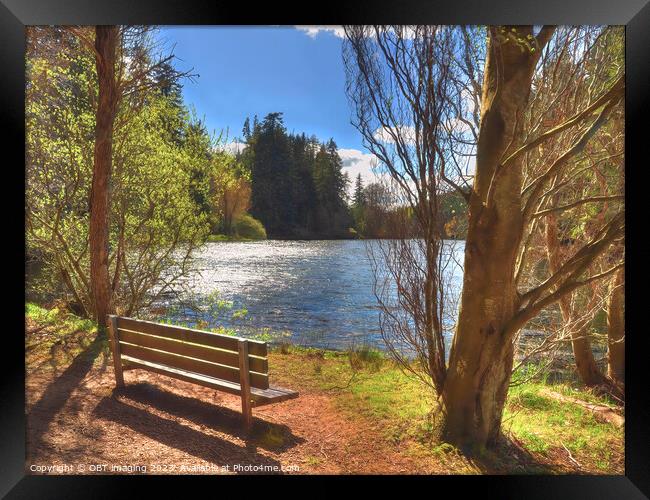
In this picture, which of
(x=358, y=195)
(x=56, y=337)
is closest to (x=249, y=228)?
(x=358, y=195)

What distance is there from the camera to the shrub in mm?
4637

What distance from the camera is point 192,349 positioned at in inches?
104

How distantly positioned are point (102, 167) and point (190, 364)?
236 centimetres

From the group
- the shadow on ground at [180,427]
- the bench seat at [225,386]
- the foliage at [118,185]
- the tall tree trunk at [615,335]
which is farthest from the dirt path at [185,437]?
the tall tree trunk at [615,335]

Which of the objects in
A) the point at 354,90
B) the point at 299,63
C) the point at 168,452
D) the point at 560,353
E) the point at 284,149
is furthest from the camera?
the point at 560,353

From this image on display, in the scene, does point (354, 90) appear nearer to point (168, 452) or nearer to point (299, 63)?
point (299, 63)

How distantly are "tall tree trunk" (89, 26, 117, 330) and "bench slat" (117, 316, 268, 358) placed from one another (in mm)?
1473

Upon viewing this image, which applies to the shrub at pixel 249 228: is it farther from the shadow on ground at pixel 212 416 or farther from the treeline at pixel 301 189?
the shadow on ground at pixel 212 416

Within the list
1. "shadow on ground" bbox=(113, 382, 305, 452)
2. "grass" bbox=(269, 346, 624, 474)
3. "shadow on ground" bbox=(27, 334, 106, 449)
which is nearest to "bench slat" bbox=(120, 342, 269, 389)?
"shadow on ground" bbox=(113, 382, 305, 452)

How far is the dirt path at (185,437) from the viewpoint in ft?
8.41

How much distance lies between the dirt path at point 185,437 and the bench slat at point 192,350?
14.8 inches
